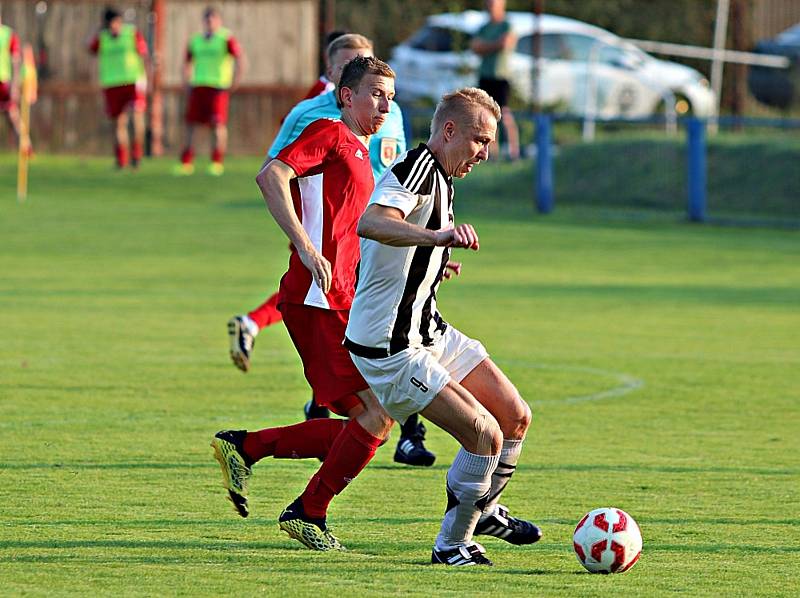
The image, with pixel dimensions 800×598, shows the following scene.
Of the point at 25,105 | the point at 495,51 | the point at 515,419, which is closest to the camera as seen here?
the point at 515,419

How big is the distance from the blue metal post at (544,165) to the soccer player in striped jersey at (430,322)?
1760 cm

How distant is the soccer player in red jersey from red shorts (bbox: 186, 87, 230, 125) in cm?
2071

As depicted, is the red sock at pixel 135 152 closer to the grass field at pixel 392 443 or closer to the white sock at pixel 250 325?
the grass field at pixel 392 443

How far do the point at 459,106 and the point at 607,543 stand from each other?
5.13ft

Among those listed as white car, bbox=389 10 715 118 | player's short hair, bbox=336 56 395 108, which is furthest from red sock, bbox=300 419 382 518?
white car, bbox=389 10 715 118

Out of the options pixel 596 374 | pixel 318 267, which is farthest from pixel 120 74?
pixel 318 267

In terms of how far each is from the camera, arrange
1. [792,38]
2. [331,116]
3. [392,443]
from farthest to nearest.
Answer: [792,38], [392,443], [331,116]

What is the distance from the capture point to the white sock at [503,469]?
21.0 ft

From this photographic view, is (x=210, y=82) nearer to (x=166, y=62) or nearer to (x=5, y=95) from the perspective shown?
(x=5, y=95)

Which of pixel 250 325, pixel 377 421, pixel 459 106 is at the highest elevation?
pixel 459 106

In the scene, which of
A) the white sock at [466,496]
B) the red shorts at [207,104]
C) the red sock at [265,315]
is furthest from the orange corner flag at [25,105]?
the white sock at [466,496]

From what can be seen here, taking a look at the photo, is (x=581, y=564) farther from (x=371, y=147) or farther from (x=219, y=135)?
(x=219, y=135)

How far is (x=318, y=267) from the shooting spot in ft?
21.1

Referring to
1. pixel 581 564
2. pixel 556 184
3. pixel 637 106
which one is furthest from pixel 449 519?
pixel 637 106
